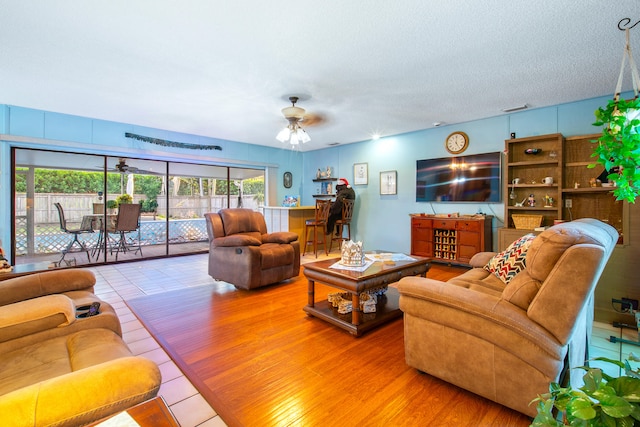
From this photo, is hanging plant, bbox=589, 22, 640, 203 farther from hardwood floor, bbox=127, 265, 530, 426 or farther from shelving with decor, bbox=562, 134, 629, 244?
shelving with decor, bbox=562, 134, 629, 244

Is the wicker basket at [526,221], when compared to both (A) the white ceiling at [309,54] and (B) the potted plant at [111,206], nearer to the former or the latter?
(A) the white ceiling at [309,54]

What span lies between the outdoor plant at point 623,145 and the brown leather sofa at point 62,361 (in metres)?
2.10

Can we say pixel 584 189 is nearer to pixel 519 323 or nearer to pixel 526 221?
pixel 526 221

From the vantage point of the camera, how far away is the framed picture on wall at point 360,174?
6395mm

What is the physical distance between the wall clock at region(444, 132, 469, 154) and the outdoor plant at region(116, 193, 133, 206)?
5875 millimetres

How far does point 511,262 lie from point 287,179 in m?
5.88

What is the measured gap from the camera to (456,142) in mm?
5047

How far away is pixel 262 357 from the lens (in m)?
2.13

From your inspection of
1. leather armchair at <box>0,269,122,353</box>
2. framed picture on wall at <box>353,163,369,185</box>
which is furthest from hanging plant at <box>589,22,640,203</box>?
framed picture on wall at <box>353,163,369,185</box>

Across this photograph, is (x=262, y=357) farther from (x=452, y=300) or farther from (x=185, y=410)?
(x=452, y=300)

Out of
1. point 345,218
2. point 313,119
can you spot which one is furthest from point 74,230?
point 345,218

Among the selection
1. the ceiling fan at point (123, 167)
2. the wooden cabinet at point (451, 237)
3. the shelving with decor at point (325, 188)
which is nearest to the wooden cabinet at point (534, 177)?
the wooden cabinet at point (451, 237)

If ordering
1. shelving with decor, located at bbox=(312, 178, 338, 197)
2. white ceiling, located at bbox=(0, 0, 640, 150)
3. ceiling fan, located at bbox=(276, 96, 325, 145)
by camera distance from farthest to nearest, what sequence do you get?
shelving with decor, located at bbox=(312, 178, 338, 197)
ceiling fan, located at bbox=(276, 96, 325, 145)
white ceiling, located at bbox=(0, 0, 640, 150)

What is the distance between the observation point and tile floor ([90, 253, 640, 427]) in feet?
5.33
